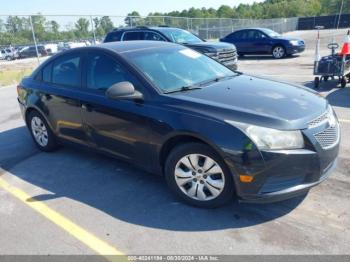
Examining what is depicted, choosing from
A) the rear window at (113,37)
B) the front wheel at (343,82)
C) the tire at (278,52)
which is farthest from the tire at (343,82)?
the tire at (278,52)

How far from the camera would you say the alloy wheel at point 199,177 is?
339 cm

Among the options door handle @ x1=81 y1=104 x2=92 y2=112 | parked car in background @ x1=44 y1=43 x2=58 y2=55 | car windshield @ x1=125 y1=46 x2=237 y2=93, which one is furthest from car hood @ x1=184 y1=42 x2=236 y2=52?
parked car in background @ x1=44 y1=43 x2=58 y2=55

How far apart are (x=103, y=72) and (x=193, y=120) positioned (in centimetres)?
156

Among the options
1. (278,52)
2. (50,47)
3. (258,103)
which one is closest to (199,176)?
(258,103)

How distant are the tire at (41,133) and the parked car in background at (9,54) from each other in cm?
2716

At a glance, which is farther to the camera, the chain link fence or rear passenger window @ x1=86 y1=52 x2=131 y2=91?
the chain link fence

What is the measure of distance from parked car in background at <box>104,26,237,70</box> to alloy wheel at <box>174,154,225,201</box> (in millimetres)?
7520

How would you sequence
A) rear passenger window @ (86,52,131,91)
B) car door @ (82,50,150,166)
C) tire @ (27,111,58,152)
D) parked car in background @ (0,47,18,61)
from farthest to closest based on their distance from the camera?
parked car in background @ (0,47,18,61) → tire @ (27,111,58,152) → rear passenger window @ (86,52,131,91) → car door @ (82,50,150,166)

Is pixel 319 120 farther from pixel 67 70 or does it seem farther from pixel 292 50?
pixel 292 50

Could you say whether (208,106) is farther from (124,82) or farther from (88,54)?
(88,54)

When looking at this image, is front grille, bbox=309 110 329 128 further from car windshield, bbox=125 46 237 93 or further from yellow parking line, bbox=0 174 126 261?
yellow parking line, bbox=0 174 126 261

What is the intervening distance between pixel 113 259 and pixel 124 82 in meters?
1.81

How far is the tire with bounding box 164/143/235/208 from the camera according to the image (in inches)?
132

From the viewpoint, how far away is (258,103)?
3.46 meters
